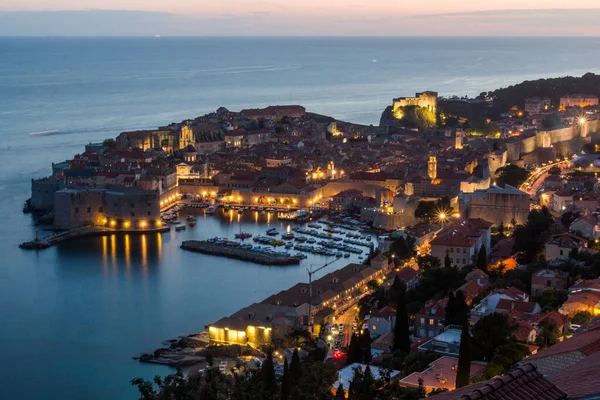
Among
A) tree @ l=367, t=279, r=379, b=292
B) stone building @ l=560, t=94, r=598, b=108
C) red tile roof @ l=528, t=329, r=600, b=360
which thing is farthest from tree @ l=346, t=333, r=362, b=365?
stone building @ l=560, t=94, r=598, b=108

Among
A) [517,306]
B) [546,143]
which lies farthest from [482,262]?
[546,143]

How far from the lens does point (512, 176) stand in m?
13.3

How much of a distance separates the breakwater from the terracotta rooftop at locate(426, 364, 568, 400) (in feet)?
29.7

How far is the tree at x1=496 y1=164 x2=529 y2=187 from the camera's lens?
13195mm

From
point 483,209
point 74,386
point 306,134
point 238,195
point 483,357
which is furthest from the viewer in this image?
point 306,134

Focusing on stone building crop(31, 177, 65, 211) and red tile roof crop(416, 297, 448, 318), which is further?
stone building crop(31, 177, 65, 211)

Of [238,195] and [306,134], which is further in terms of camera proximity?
[306,134]

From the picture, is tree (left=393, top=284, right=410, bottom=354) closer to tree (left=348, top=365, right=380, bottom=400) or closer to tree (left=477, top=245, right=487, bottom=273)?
tree (left=348, top=365, right=380, bottom=400)

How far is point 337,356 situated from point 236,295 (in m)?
2.92

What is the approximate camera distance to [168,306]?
352 inches

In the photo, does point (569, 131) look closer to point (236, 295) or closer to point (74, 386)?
point (236, 295)

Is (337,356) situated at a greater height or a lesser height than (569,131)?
lesser

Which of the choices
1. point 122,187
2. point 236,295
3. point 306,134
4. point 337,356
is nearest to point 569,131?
point 306,134

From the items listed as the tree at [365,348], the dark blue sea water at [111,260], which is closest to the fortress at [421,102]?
the dark blue sea water at [111,260]
